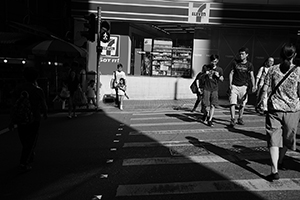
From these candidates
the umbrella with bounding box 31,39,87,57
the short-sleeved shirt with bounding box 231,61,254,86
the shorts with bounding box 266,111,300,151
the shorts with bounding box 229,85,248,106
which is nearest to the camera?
the shorts with bounding box 266,111,300,151

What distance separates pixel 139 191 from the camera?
3.85 m

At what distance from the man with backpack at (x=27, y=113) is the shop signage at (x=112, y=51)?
9541 mm

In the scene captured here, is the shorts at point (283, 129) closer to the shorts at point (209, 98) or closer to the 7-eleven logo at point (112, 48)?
the shorts at point (209, 98)

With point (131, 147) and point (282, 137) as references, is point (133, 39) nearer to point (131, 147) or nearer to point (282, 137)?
point (131, 147)

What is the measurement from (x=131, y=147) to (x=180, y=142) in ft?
3.59

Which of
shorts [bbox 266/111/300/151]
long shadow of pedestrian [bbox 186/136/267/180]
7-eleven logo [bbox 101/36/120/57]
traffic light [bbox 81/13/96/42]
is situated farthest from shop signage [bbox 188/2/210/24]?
shorts [bbox 266/111/300/151]

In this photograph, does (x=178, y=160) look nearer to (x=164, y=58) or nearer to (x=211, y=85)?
(x=211, y=85)

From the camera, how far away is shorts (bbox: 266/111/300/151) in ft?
13.2

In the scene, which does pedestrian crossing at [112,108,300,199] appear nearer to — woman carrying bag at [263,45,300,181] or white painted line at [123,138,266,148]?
white painted line at [123,138,266,148]

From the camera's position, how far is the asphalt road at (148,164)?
3852 mm

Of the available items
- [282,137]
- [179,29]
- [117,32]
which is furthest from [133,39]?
[282,137]

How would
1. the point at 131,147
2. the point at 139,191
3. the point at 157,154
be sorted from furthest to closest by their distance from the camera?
the point at 131,147 → the point at 157,154 → the point at 139,191

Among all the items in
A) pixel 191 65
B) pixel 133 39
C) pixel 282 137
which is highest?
pixel 133 39

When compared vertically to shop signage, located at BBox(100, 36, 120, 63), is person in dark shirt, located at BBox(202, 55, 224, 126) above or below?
below
